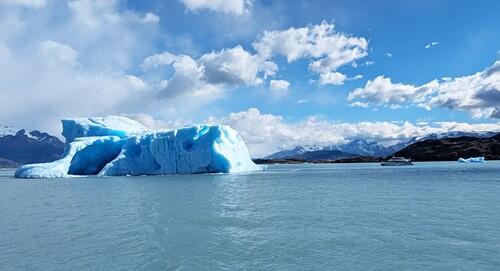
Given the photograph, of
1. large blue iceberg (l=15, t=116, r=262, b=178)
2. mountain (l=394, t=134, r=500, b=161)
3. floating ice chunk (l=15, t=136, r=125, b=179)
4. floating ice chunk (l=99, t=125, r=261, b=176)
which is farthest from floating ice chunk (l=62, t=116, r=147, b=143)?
mountain (l=394, t=134, r=500, b=161)

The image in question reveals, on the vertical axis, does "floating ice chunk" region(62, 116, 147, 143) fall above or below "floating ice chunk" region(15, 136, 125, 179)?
above

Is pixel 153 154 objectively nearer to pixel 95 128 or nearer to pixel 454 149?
pixel 95 128

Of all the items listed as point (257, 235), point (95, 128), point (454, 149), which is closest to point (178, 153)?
point (95, 128)

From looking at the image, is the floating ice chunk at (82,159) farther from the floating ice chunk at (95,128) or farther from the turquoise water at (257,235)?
the turquoise water at (257,235)

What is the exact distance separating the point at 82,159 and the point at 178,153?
38.8 feet

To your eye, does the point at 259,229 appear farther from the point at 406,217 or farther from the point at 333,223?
the point at 406,217

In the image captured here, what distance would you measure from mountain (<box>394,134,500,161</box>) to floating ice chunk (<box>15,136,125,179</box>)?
11504cm

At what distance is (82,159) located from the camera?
49531 mm

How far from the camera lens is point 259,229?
564 inches

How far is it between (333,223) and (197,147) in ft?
108

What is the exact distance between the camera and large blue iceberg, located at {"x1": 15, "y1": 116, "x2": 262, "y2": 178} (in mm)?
46562

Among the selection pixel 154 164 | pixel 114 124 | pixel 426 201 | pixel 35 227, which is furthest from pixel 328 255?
pixel 114 124

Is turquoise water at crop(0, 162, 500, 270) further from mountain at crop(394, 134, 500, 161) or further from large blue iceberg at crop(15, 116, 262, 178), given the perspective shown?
mountain at crop(394, 134, 500, 161)

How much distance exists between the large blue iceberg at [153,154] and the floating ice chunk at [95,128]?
6.14 ft
